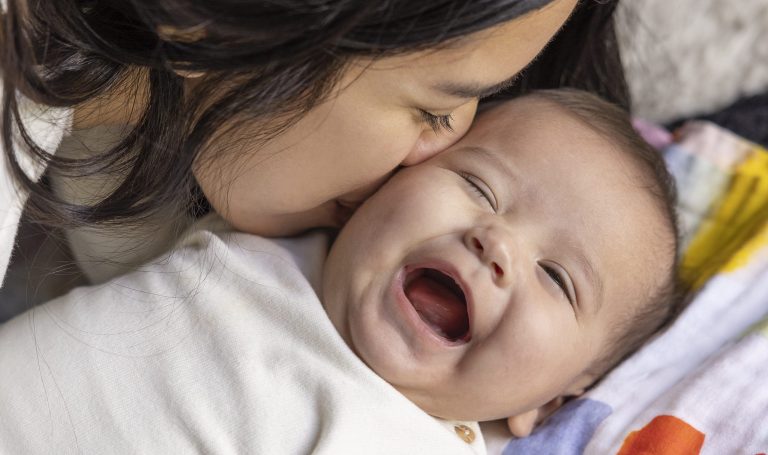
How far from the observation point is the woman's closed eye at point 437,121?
95cm

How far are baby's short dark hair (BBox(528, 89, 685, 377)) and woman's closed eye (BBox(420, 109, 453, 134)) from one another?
0.18 m

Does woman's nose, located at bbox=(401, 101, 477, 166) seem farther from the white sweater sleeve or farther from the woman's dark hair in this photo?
the white sweater sleeve

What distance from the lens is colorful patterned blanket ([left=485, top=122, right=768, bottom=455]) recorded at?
1.06 m

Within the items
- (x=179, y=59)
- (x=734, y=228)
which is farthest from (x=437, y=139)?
(x=734, y=228)

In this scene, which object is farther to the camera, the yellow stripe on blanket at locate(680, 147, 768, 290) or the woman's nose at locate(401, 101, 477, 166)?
the yellow stripe on blanket at locate(680, 147, 768, 290)

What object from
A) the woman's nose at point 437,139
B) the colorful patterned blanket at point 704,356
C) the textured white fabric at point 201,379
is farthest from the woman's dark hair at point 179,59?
the colorful patterned blanket at point 704,356

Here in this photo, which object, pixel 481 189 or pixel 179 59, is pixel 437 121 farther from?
pixel 179 59

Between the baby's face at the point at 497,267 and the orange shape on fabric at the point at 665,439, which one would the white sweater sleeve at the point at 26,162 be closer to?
the baby's face at the point at 497,267

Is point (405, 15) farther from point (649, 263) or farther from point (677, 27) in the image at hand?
point (677, 27)

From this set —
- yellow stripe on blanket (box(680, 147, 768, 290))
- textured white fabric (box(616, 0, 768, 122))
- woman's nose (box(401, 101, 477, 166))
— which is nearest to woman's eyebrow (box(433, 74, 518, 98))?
woman's nose (box(401, 101, 477, 166))

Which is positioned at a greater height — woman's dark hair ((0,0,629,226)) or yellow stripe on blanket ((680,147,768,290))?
woman's dark hair ((0,0,629,226))

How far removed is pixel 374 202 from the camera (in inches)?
40.9

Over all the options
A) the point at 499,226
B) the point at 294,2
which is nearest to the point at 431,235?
the point at 499,226

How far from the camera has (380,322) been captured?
3.16 feet
